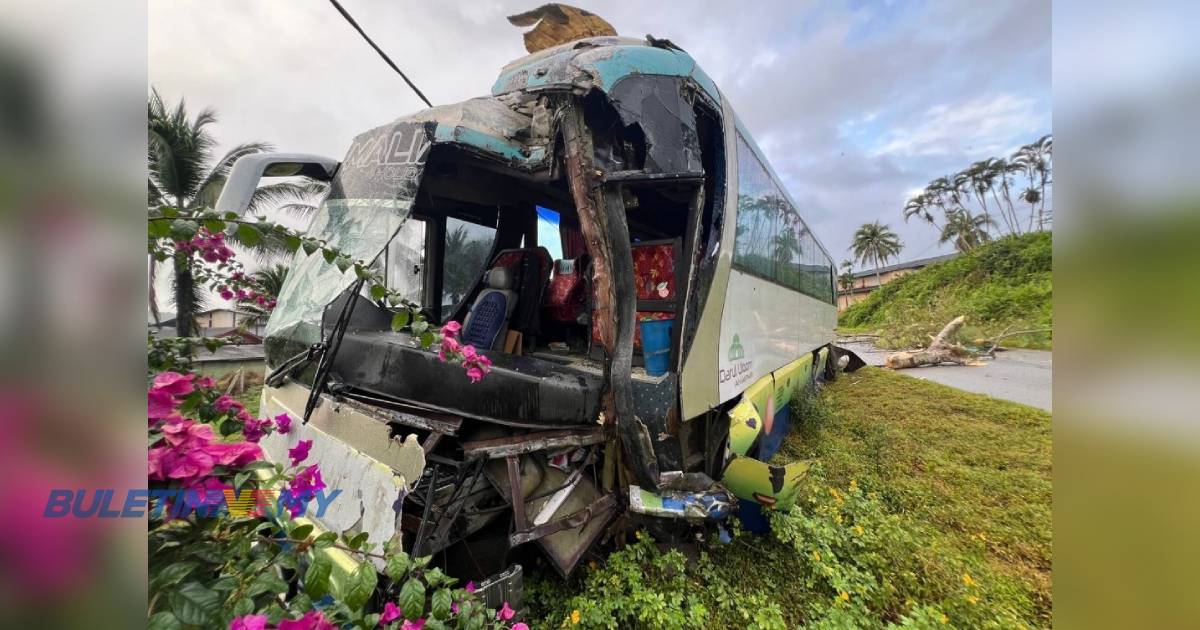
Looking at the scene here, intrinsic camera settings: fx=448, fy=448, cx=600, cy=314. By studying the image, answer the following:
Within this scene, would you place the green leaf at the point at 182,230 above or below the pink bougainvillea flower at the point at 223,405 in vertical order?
above

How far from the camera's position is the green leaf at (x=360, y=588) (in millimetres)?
1146

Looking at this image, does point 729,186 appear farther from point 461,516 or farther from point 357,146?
point 461,516

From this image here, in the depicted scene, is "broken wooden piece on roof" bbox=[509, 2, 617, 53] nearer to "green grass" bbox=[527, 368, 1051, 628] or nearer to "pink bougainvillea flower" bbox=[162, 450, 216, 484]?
"pink bougainvillea flower" bbox=[162, 450, 216, 484]

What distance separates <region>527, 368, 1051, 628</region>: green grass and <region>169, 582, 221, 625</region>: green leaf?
207cm

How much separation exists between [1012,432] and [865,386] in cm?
356

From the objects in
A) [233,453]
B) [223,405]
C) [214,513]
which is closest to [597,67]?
[223,405]

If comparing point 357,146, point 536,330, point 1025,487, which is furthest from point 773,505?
point 357,146

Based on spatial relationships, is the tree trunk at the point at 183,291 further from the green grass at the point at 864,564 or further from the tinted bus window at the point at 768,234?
the tinted bus window at the point at 768,234

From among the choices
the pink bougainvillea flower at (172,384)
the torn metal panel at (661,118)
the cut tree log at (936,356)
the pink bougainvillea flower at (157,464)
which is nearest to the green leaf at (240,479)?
the pink bougainvillea flower at (157,464)

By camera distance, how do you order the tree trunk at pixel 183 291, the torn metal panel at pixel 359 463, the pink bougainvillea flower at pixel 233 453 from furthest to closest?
1. the torn metal panel at pixel 359 463
2. the tree trunk at pixel 183 291
3. the pink bougainvillea flower at pixel 233 453

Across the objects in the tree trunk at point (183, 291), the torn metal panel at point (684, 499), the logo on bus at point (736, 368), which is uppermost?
the tree trunk at point (183, 291)

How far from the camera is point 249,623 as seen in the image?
0.85 metres

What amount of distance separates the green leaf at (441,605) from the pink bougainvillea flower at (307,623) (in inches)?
18.5

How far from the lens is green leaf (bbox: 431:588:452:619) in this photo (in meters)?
1.41
